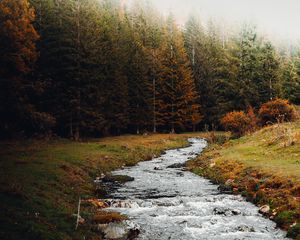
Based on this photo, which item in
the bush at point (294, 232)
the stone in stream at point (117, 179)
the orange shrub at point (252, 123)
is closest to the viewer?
the bush at point (294, 232)

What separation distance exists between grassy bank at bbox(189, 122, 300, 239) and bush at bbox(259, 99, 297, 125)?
27.2ft

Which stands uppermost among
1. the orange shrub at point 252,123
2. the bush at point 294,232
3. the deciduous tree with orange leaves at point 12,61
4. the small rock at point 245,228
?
the deciduous tree with orange leaves at point 12,61

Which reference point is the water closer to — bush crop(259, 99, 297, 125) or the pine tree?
the pine tree

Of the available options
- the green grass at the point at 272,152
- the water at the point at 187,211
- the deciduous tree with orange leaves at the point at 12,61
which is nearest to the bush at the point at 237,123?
the green grass at the point at 272,152

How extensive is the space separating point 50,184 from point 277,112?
3935cm

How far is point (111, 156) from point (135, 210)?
2002 cm

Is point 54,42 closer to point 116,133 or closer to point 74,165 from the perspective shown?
point 116,133

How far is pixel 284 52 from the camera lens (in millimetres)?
158125

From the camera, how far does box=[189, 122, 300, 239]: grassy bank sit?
20.8m

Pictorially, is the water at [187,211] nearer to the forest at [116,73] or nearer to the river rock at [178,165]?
the river rock at [178,165]

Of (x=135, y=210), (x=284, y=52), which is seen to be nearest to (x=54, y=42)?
(x=135, y=210)

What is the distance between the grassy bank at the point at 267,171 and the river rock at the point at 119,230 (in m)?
7.42

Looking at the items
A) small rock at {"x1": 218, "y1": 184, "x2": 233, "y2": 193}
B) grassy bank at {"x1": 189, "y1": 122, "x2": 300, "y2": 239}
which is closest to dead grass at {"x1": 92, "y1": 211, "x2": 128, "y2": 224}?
grassy bank at {"x1": 189, "y1": 122, "x2": 300, "y2": 239}

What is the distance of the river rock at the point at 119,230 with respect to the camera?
17.6 metres
